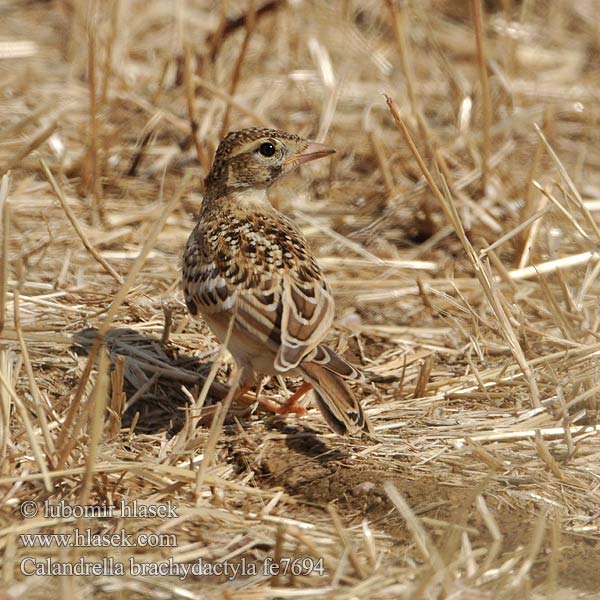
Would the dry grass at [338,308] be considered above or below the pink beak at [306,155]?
below

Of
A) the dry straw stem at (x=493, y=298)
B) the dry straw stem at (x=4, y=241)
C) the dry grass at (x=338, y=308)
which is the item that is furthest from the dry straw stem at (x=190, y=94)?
the dry straw stem at (x=4, y=241)

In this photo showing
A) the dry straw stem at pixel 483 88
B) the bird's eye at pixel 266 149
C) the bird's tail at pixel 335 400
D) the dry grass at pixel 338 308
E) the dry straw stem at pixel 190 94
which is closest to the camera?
the dry grass at pixel 338 308

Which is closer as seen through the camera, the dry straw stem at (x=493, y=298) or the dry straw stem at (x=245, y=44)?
the dry straw stem at (x=493, y=298)

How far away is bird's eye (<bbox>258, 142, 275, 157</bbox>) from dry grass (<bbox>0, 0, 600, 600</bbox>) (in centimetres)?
66

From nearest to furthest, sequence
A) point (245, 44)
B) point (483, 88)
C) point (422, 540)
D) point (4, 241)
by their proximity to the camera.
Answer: point (422, 540) < point (4, 241) < point (483, 88) < point (245, 44)

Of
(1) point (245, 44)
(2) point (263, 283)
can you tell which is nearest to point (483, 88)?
(1) point (245, 44)

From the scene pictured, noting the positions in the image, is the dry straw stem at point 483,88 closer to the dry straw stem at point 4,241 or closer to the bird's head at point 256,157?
the bird's head at point 256,157

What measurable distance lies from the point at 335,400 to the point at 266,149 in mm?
1606

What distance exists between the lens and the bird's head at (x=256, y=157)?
5383 millimetres

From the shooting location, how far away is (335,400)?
14.4 feet

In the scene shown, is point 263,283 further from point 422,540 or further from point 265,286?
point 422,540

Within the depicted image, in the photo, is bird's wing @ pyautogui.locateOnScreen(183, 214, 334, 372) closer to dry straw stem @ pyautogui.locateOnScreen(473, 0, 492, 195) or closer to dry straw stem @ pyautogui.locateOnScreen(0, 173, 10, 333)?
dry straw stem @ pyautogui.locateOnScreen(0, 173, 10, 333)

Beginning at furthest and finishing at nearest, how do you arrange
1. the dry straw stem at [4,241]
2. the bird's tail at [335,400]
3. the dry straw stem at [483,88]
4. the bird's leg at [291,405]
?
the dry straw stem at [483,88]
the bird's leg at [291,405]
the bird's tail at [335,400]
the dry straw stem at [4,241]

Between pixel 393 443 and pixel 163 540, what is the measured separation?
1.24m
